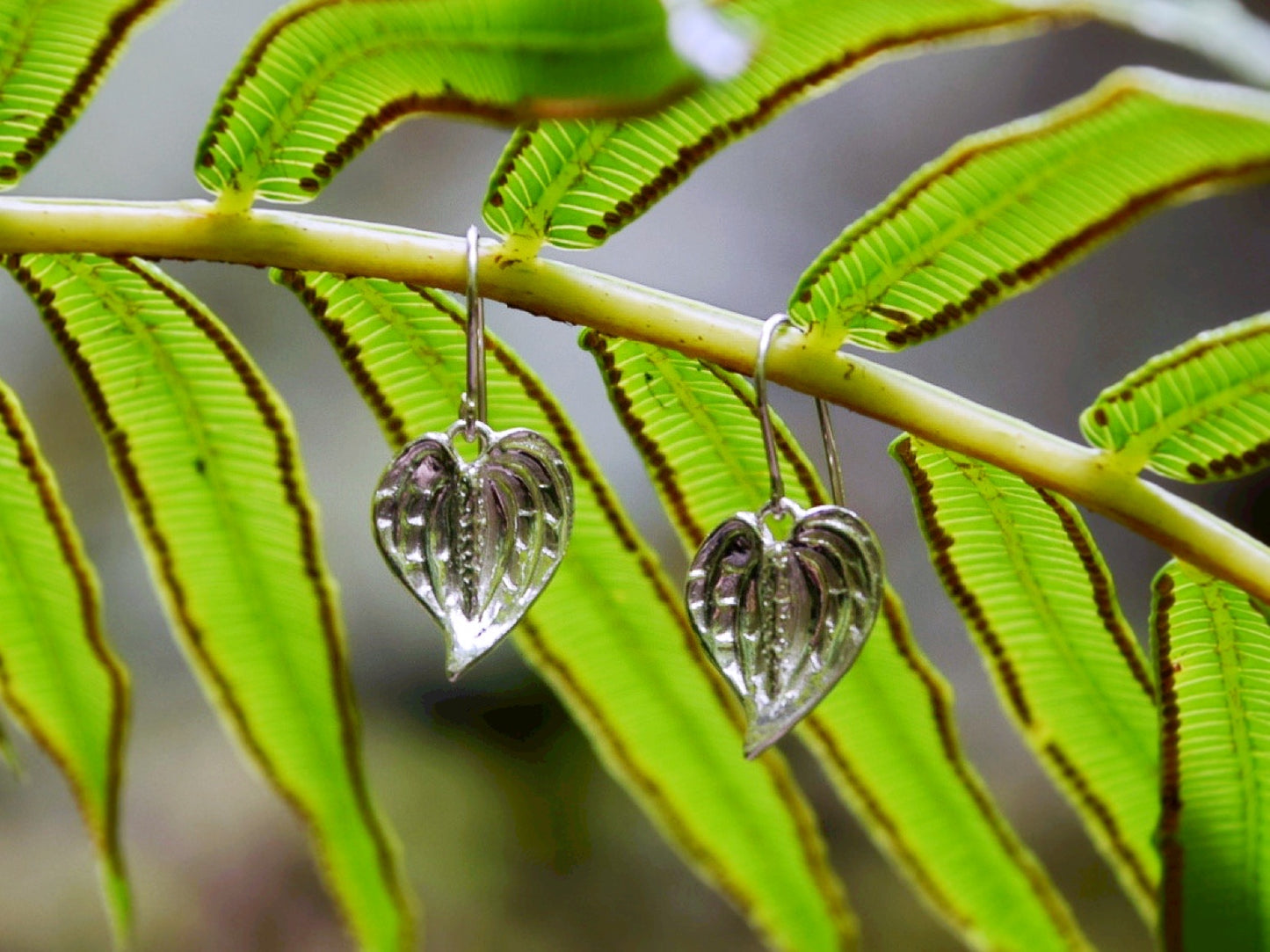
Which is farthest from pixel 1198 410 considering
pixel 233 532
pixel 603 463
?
pixel 603 463

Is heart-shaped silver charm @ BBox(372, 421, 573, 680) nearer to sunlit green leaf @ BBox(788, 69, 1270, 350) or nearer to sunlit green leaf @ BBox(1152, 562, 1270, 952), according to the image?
sunlit green leaf @ BBox(788, 69, 1270, 350)

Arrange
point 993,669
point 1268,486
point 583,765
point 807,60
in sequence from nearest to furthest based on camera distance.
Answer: point 807,60 → point 993,669 → point 1268,486 → point 583,765

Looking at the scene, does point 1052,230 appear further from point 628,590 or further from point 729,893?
point 729,893

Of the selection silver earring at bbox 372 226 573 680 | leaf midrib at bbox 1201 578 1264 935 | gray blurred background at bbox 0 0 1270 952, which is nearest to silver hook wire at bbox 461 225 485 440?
silver earring at bbox 372 226 573 680

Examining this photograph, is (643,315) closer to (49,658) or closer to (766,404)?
(766,404)

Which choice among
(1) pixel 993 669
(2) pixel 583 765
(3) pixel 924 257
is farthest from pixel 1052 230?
(2) pixel 583 765
